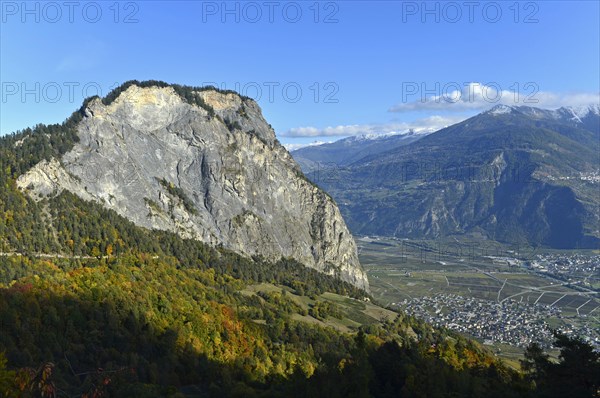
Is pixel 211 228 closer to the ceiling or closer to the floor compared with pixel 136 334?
closer to the ceiling

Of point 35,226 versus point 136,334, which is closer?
point 136,334

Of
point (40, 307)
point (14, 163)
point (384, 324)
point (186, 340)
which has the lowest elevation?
point (384, 324)

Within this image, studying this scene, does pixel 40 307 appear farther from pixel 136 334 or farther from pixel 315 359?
pixel 315 359

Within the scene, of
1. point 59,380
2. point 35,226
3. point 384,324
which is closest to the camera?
point 59,380

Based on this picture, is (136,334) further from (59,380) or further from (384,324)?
(384,324)

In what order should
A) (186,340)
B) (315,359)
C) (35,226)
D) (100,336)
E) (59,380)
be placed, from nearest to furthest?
(59,380), (100,336), (186,340), (315,359), (35,226)

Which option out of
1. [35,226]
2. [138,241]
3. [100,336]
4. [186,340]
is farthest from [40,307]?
[138,241]

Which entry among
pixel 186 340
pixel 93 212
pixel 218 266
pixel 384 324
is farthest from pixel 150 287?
pixel 384 324
